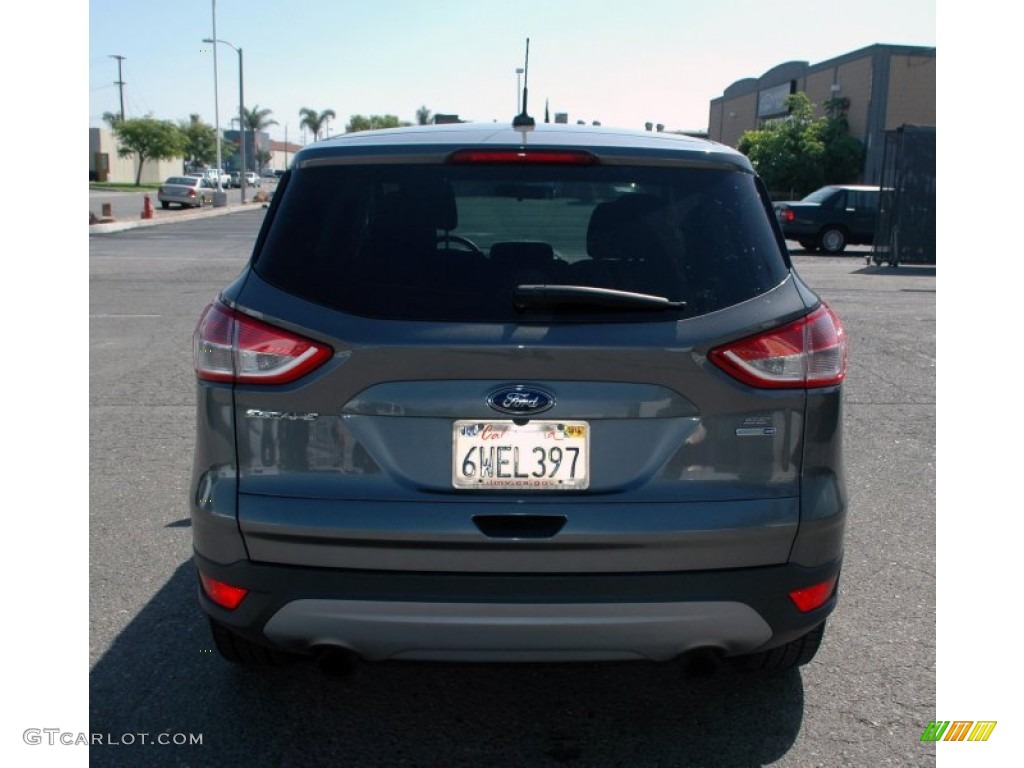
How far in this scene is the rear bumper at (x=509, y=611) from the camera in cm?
277

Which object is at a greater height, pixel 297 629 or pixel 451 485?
pixel 451 485

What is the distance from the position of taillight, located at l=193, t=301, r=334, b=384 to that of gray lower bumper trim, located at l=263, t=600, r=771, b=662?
2.02 ft

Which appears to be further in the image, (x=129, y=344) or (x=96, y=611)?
(x=129, y=344)

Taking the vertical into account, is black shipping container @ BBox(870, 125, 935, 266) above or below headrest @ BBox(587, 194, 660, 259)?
above

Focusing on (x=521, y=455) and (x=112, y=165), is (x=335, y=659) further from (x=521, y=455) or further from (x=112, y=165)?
(x=112, y=165)

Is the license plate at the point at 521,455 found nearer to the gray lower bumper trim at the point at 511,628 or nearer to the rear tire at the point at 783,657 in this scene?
the gray lower bumper trim at the point at 511,628

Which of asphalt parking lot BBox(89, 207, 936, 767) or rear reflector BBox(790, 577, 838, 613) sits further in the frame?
asphalt parking lot BBox(89, 207, 936, 767)

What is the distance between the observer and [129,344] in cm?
1030

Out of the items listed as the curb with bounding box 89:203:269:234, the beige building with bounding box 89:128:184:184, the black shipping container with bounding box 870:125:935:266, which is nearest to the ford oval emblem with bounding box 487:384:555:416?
the curb with bounding box 89:203:269:234

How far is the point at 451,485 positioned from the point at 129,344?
8.36 metres

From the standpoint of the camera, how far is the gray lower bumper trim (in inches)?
109

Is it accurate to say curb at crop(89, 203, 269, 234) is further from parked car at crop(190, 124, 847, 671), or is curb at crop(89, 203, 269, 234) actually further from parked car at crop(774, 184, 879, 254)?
parked car at crop(190, 124, 847, 671)
